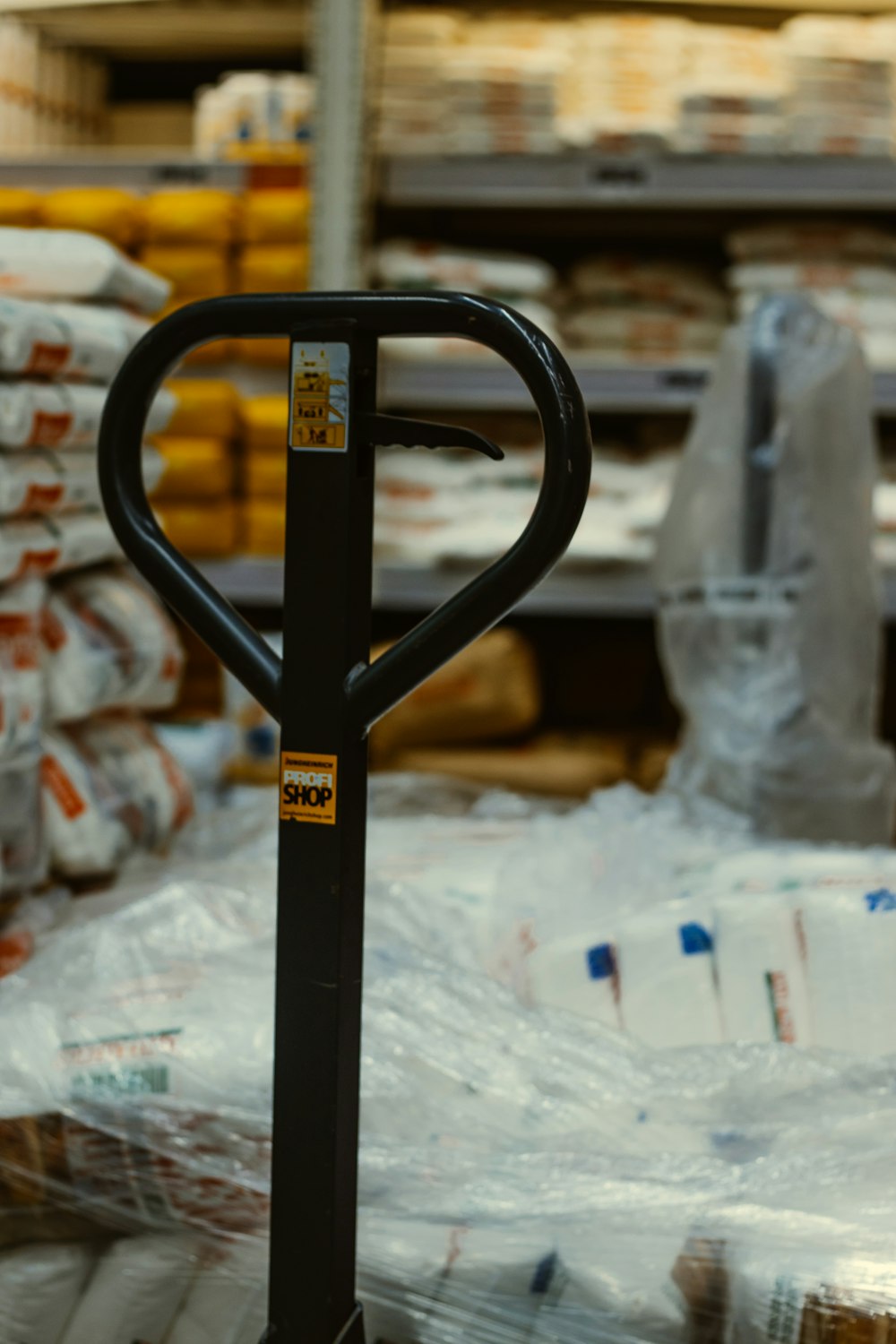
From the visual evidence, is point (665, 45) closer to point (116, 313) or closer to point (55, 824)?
point (116, 313)

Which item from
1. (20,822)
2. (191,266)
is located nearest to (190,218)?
(191,266)

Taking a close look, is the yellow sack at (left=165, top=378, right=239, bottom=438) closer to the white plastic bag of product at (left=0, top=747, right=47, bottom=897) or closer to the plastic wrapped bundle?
the plastic wrapped bundle

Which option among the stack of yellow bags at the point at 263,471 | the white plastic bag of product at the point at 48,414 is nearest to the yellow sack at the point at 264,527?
the stack of yellow bags at the point at 263,471

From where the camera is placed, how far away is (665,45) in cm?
337

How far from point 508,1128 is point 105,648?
941mm

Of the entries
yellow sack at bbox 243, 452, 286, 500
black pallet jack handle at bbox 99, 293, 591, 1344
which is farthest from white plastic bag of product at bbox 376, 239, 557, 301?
black pallet jack handle at bbox 99, 293, 591, 1344

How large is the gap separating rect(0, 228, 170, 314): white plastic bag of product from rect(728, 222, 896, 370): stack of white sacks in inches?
71.5

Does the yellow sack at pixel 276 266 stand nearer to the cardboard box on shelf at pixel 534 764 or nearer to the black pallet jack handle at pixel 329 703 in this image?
the cardboard box on shelf at pixel 534 764

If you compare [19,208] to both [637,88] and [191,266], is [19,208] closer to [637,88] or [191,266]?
[191,266]

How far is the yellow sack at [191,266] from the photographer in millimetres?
3197

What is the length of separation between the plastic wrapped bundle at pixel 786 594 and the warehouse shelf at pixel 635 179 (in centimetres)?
112

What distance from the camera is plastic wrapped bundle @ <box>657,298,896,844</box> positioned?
2.12m

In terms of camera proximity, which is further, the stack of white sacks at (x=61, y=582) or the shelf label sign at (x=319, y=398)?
the stack of white sacks at (x=61, y=582)

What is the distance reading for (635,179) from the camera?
10.5 feet
